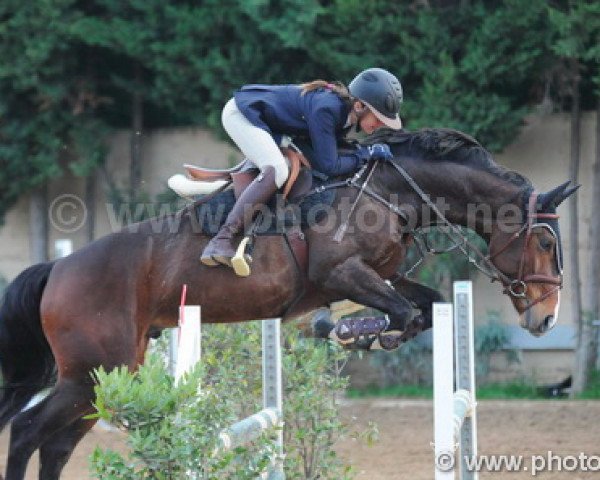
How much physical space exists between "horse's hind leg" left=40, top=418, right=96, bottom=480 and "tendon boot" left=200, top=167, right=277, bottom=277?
1103 mm

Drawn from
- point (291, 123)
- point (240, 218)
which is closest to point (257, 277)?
point (240, 218)

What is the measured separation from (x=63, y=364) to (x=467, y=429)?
2.25 metres

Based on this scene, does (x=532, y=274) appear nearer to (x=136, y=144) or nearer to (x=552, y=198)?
(x=552, y=198)

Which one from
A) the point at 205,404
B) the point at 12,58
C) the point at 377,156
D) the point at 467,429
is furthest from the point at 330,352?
the point at 12,58

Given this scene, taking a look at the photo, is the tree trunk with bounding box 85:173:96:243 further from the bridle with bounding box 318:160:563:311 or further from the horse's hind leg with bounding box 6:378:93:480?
the bridle with bounding box 318:160:563:311

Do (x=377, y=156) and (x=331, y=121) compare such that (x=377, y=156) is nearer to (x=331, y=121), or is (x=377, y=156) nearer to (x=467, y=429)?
(x=331, y=121)

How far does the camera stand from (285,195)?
19.0ft

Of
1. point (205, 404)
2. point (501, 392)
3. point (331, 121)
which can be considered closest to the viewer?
point (205, 404)

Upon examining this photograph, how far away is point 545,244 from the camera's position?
5898 millimetres

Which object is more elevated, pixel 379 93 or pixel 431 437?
pixel 379 93

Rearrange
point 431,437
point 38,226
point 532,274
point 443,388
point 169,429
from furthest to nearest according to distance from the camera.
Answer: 1. point 38,226
2. point 431,437
3. point 532,274
4. point 443,388
5. point 169,429

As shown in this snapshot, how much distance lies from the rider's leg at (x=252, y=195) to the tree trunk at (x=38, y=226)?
288 inches

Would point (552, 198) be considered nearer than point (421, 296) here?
Yes

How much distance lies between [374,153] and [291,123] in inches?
18.6
